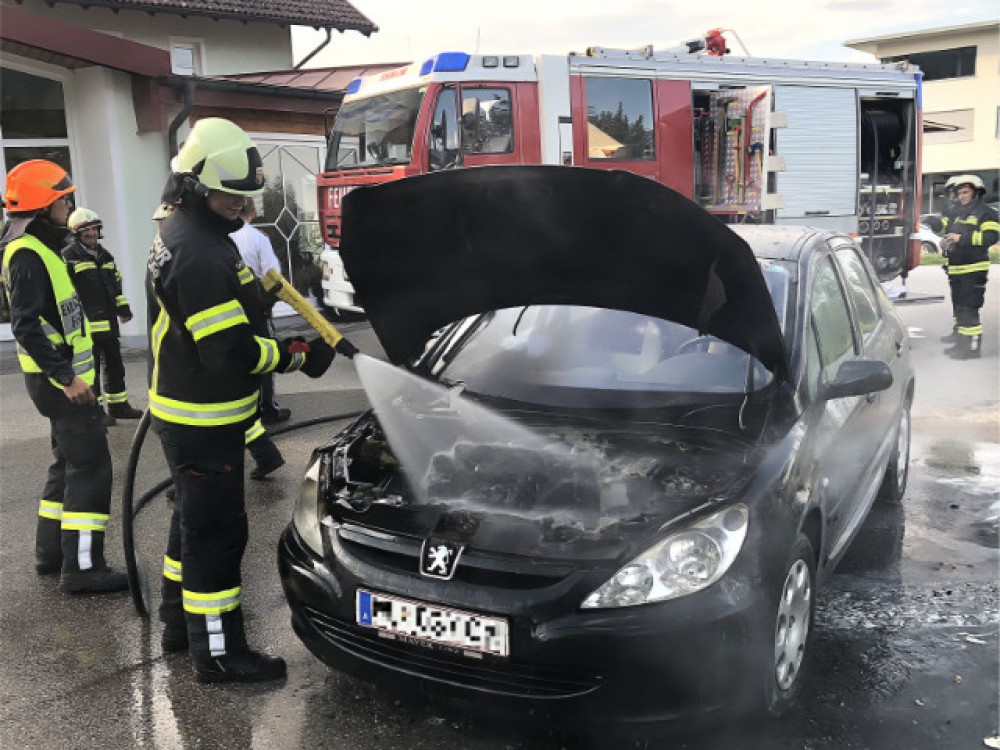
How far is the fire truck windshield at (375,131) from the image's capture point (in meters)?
9.70

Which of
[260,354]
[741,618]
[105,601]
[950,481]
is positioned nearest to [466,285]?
[260,354]

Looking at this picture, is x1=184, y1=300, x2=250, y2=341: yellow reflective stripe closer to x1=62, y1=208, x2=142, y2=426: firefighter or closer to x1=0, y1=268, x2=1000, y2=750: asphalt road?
x1=0, y1=268, x2=1000, y2=750: asphalt road

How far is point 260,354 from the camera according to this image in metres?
3.13

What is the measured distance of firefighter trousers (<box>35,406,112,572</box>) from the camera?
13.6ft

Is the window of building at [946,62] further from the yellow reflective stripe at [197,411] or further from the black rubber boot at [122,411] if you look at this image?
the yellow reflective stripe at [197,411]

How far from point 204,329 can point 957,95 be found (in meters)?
47.7

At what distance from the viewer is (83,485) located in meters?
4.19

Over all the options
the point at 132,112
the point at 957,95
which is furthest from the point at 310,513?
the point at 957,95

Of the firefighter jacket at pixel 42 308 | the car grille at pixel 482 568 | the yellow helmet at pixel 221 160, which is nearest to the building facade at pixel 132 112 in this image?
the firefighter jacket at pixel 42 308

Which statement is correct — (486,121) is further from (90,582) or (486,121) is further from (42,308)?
(90,582)

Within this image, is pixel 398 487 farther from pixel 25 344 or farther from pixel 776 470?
pixel 25 344

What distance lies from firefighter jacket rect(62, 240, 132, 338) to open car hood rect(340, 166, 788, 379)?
4.39 meters

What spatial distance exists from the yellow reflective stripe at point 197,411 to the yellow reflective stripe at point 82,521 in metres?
1.25

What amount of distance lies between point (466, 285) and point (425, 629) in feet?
5.25
